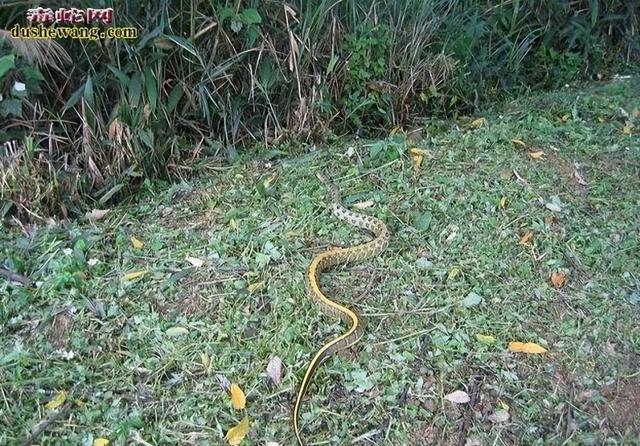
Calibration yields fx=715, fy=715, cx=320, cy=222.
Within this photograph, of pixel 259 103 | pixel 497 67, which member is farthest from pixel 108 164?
pixel 497 67

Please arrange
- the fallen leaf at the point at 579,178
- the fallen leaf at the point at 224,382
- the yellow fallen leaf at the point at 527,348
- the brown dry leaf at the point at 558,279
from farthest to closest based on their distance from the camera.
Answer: the fallen leaf at the point at 579,178, the brown dry leaf at the point at 558,279, the yellow fallen leaf at the point at 527,348, the fallen leaf at the point at 224,382

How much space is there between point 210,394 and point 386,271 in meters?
1.17

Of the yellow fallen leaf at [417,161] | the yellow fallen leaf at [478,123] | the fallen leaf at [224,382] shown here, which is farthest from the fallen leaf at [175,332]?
the yellow fallen leaf at [478,123]

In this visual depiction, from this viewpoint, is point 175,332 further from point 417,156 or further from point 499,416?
point 417,156

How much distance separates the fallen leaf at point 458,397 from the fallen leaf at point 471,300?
21.5 inches

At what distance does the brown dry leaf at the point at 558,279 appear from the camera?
139 inches

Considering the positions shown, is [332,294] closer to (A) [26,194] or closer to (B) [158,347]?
(B) [158,347]

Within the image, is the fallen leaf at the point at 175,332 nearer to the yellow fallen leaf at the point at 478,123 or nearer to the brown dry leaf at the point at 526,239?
the brown dry leaf at the point at 526,239

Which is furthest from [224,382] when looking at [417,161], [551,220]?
[417,161]

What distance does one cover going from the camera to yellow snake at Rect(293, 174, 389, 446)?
120 inches

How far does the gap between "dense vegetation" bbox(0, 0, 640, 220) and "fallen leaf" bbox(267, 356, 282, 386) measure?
1.84 metres

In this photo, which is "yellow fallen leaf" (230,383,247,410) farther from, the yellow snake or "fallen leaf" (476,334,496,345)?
"fallen leaf" (476,334,496,345)

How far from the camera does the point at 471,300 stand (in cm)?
343

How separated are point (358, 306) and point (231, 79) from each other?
212 cm
